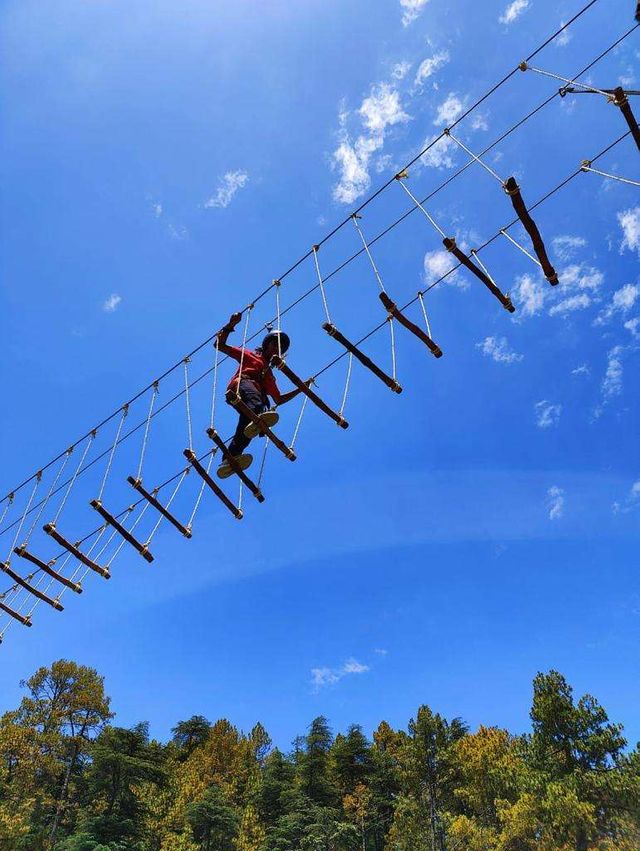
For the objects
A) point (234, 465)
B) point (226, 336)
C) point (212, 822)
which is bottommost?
point (212, 822)

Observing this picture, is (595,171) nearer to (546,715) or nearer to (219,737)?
(546,715)

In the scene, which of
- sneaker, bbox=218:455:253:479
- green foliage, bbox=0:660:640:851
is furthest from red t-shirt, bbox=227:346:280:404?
green foliage, bbox=0:660:640:851

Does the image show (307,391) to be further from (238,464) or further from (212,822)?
(212,822)

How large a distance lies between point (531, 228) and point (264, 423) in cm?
412

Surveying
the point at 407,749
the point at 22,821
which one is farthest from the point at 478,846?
the point at 22,821

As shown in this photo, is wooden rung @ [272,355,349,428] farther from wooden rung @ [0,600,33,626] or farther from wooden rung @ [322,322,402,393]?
wooden rung @ [0,600,33,626]

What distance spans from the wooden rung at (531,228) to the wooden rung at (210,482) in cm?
540

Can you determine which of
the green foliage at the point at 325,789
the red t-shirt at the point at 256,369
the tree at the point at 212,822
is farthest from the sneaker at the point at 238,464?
the tree at the point at 212,822

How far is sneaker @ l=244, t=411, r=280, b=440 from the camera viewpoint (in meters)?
7.65

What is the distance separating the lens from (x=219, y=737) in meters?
41.7

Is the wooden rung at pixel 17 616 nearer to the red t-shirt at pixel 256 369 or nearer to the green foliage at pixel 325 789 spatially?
the red t-shirt at pixel 256 369

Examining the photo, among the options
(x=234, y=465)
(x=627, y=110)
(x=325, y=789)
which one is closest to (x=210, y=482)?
(x=234, y=465)

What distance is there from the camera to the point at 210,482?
344 inches

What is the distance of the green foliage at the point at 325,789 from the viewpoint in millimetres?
17938
